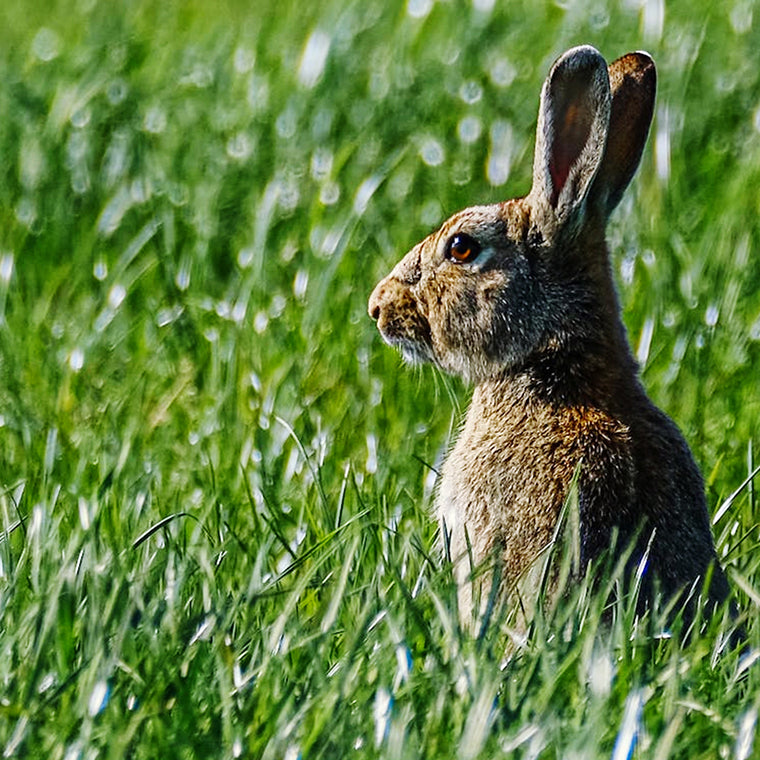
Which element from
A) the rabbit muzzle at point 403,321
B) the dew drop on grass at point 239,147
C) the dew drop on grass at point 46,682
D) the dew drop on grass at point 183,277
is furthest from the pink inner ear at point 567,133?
the dew drop on grass at point 239,147

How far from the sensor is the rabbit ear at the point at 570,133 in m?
4.24

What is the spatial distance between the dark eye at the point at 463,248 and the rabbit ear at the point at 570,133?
194mm

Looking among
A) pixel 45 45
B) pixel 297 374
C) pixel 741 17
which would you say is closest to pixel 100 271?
pixel 297 374

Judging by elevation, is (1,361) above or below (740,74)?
below

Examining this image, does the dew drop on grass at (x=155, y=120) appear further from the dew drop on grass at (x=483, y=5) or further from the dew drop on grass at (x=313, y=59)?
the dew drop on grass at (x=483, y=5)

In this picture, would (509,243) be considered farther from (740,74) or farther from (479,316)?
(740,74)

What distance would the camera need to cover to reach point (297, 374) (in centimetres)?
539

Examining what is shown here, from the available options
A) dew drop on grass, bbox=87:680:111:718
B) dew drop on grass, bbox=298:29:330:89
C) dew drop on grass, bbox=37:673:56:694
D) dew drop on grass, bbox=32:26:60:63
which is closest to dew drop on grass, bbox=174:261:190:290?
dew drop on grass, bbox=298:29:330:89

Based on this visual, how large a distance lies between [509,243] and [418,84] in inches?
106

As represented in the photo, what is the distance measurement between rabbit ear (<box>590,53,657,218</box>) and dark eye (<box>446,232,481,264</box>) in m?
0.32

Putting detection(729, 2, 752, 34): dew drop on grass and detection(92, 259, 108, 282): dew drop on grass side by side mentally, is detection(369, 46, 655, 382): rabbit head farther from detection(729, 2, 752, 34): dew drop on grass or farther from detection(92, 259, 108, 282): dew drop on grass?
detection(729, 2, 752, 34): dew drop on grass

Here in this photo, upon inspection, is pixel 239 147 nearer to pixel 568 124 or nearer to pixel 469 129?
pixel 469 129

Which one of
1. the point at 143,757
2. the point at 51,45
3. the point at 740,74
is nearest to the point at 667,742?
the point at 143,757

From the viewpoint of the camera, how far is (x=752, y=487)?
4.62 metres
